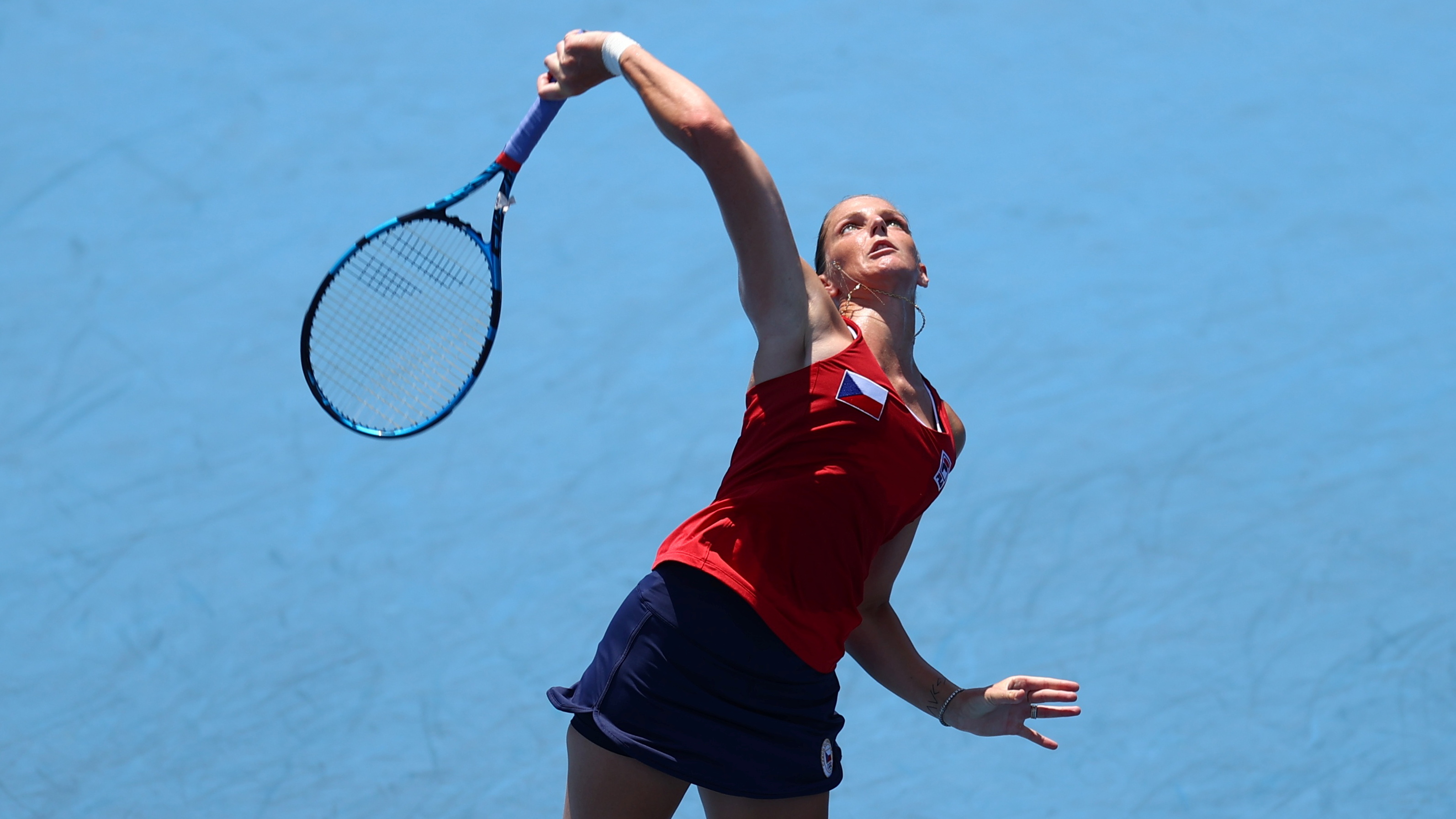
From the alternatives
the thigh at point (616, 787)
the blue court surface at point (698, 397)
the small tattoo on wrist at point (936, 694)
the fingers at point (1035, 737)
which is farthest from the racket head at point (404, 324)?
the fingers at point (1035, 737)

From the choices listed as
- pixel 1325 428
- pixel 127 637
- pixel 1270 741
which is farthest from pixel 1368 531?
pixel 127 637

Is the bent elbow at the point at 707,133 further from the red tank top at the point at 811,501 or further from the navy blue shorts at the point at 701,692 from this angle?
the navy blue shorts at the point at 701,692

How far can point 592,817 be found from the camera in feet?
5.65

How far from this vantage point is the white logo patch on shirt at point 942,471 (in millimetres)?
1828

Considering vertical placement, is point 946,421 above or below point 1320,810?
above

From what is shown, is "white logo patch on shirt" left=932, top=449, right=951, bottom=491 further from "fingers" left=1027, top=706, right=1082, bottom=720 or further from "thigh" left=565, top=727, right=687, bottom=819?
"thigh" left=565, top=727, right=687, bottom=819

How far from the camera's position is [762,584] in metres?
1.68

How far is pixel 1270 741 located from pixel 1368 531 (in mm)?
732

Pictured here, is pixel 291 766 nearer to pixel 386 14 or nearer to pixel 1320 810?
pixel 1320 810

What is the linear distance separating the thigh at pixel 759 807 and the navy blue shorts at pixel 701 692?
1.1 inches

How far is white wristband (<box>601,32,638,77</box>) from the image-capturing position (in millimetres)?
1696

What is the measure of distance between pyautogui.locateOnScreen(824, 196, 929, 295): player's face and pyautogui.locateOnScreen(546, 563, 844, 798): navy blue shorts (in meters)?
0.53

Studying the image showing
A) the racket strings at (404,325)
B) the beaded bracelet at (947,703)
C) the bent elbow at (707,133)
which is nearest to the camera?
the bent elbow at (707,133)

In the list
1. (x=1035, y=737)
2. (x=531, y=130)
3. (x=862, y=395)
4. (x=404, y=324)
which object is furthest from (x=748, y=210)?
(x=404, y=324)
